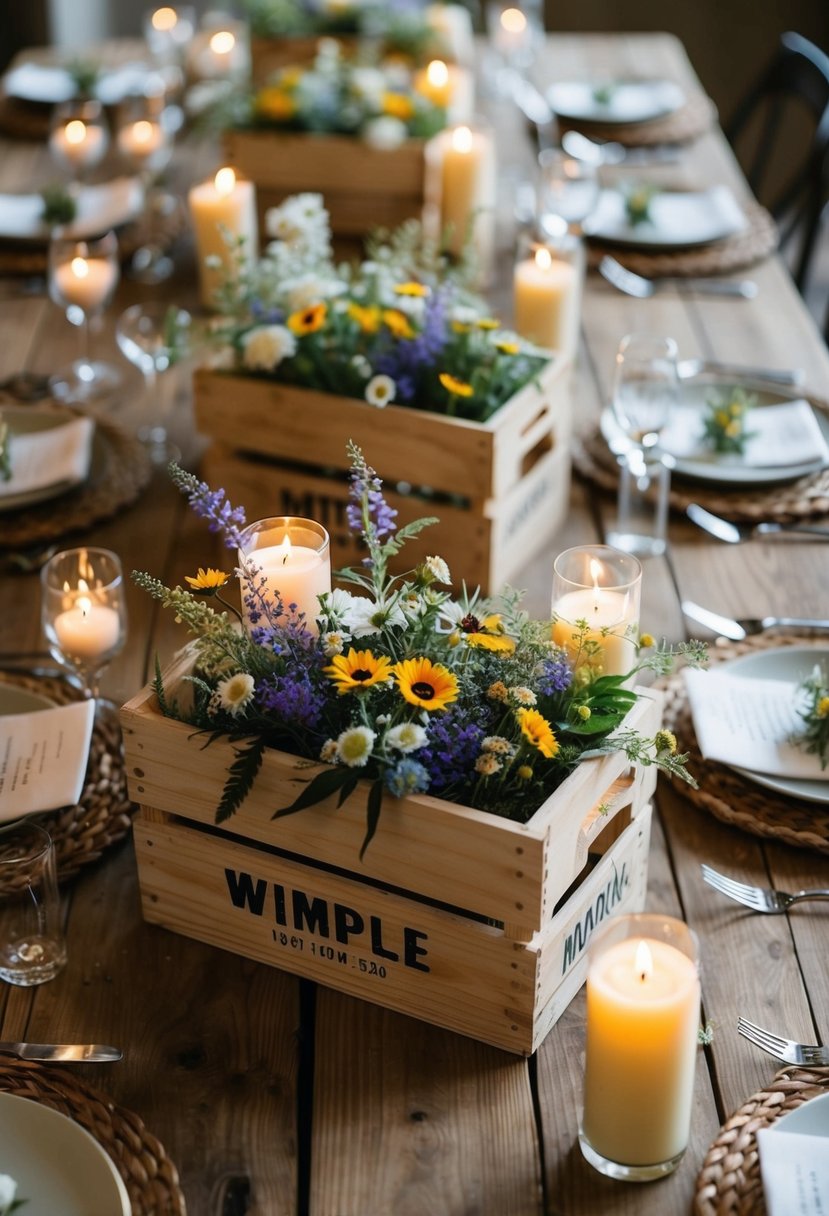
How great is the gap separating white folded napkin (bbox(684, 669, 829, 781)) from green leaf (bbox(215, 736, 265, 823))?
0.49 meters

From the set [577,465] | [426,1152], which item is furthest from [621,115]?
[426,1152]

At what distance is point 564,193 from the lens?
7.89ft

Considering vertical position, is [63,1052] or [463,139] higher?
[463,139]

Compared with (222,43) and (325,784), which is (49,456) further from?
(222,43)

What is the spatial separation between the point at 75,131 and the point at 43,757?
1649 mm

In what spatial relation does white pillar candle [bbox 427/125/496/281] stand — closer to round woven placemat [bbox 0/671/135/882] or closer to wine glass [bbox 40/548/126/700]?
wine glass [bbox 40/548/126/700]

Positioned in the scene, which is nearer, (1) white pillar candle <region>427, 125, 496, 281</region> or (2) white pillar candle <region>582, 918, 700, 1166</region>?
(2) white pillar candle <region>582, 918, 700, 1166</region>

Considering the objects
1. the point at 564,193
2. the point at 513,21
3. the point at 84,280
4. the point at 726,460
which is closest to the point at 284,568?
the point at 726,460

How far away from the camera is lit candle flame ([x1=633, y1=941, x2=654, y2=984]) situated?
95 centimetres

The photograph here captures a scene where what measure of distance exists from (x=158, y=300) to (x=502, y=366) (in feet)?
3.17

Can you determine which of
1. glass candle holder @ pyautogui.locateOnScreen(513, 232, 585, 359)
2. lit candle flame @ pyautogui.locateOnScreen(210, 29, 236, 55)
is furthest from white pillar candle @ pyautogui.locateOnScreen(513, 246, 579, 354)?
lit candle flame @ pyautogui.locateOnScreen(210, 29, 236, 55)

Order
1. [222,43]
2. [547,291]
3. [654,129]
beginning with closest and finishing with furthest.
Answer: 1. [547,291]
2. [654,129]
3. [222,43]

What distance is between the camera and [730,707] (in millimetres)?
1456

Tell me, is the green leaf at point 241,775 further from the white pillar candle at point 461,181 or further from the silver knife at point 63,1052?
the white pillar candle at point 461,181
